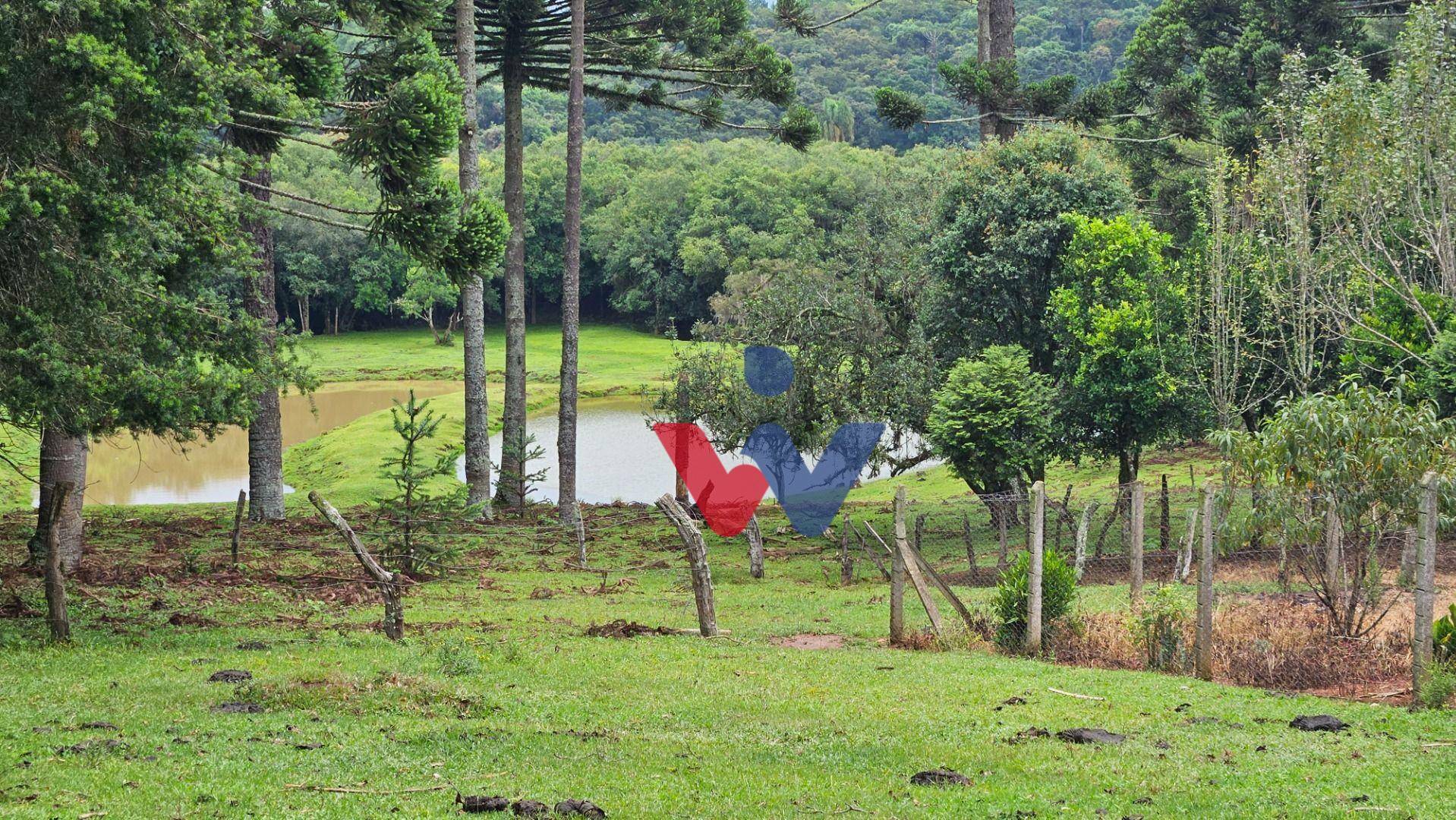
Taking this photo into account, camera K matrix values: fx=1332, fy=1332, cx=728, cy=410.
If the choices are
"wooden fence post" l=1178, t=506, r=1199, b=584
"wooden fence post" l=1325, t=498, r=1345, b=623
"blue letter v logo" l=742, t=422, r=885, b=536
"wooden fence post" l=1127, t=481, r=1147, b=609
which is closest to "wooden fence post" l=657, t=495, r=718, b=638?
"wooden fence post" l=1127, t=481, r=1147, b=609

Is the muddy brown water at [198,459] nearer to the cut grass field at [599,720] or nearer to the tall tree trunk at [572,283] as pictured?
the tall tree trunk at [572,283]

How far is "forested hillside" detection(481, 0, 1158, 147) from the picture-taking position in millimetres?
99375

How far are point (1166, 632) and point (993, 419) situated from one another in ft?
32.2

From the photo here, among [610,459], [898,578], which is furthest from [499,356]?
[898,578]

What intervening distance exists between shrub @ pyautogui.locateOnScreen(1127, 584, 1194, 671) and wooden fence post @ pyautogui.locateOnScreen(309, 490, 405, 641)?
725 centimetres

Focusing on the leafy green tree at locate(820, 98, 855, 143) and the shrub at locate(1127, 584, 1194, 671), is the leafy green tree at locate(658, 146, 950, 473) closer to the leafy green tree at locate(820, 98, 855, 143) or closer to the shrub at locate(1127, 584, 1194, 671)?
the shrub at locate(1127, 584, 1194, 671)

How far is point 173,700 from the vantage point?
394 inches

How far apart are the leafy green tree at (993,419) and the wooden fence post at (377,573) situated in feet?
38.2

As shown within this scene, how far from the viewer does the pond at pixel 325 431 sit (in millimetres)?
37250

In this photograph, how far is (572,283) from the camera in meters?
26.9

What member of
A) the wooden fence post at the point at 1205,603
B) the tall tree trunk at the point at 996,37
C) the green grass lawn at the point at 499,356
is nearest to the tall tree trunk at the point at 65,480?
the wooden fence post at the point at 1205,603

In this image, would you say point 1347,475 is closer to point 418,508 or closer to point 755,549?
point 755,549

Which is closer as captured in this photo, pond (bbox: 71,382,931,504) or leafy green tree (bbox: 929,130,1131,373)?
Result: leafy green tree (bbox: 929,130,1131,373)

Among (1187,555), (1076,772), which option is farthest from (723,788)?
(1187,555)
